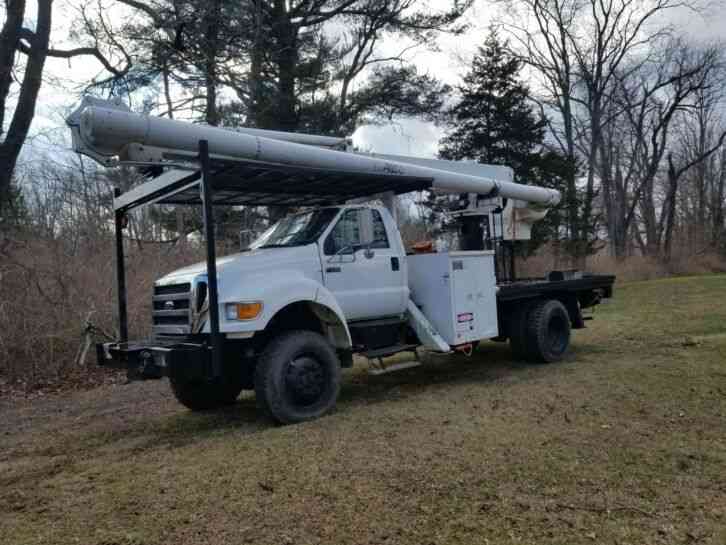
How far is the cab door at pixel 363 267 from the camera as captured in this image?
666 cm

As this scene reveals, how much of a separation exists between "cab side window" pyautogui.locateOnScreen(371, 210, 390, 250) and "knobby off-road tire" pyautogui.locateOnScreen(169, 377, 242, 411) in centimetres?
226

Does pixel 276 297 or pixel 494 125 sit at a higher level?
pixel 494 125

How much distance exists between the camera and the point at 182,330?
5992 millimetres

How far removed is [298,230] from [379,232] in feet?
3.34

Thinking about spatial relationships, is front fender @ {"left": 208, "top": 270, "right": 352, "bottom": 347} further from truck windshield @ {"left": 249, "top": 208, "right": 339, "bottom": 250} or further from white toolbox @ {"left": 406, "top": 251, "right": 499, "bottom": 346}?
white toolbox @ {"left": 406, "top": 251, "right": 499, "bottom": 346}

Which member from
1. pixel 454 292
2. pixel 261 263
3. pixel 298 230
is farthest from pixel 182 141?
pixel 454 292

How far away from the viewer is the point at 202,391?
22.4 feet

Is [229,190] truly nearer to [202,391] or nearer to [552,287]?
[202,391]

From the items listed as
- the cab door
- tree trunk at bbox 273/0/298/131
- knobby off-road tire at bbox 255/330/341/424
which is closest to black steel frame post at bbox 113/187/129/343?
knobby off-road tire at bbox 255/330/341/424

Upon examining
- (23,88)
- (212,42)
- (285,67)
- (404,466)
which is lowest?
(404,466)

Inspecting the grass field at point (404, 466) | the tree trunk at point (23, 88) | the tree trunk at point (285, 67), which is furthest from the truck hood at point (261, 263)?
the tree trunk at point (285, 67)

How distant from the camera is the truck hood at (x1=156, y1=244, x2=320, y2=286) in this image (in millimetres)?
5934

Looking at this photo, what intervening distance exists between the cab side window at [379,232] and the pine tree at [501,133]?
783 inches

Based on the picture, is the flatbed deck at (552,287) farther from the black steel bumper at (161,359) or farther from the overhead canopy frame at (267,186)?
the black steel bumper at (161,359)
